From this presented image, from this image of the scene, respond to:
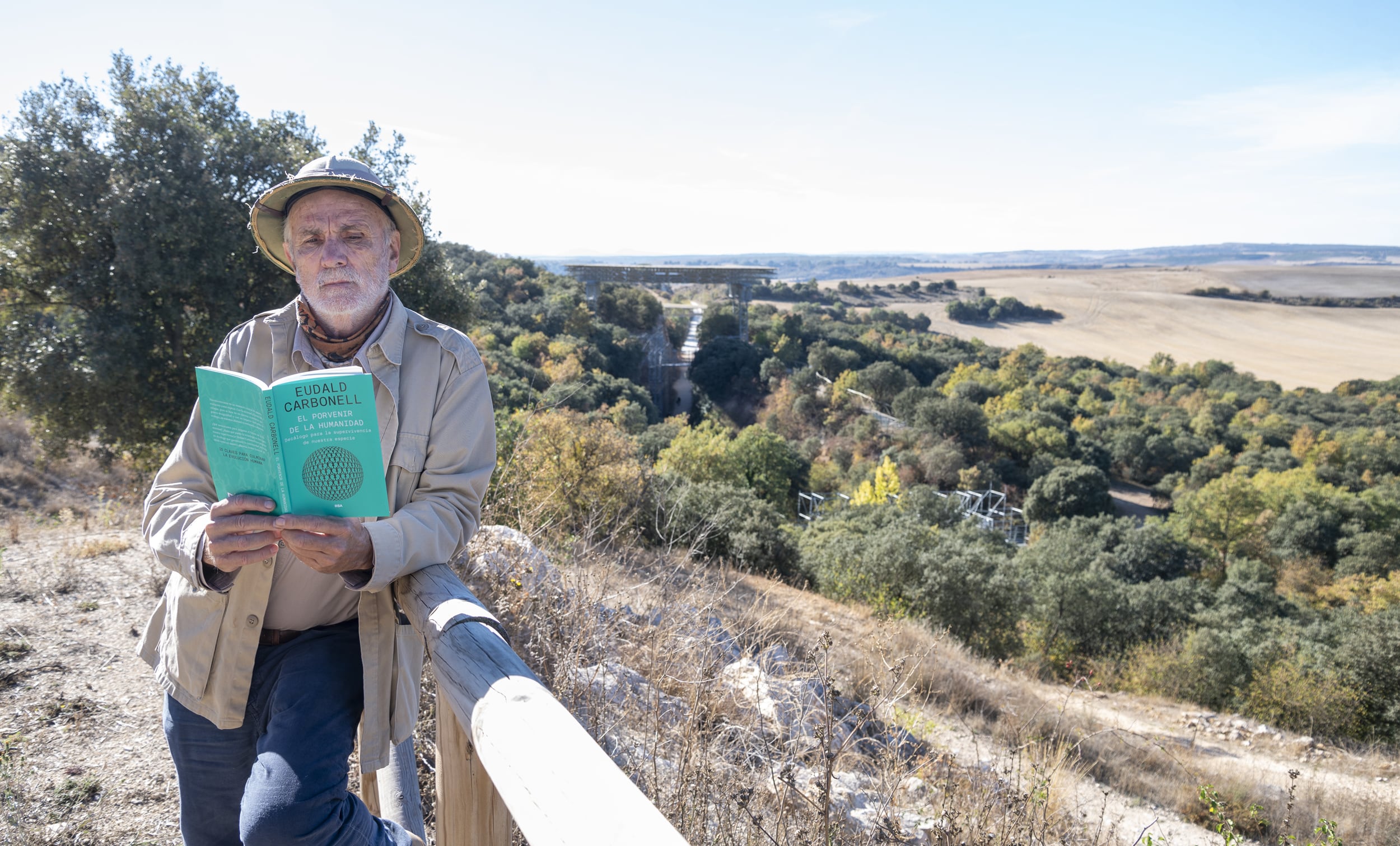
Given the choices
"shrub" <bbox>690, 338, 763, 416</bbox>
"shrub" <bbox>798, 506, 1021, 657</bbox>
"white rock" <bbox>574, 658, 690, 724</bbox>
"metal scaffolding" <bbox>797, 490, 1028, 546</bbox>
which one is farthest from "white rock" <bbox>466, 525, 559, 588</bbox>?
"shrub" <bbox>690, 338, 763, 416</bbox>

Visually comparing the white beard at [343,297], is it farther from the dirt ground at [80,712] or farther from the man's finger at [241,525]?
the dirt ground at [80,712]

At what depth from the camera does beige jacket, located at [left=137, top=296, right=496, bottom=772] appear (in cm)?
188

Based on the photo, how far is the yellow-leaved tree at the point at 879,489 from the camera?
23844 mm

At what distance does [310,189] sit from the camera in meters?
2.14

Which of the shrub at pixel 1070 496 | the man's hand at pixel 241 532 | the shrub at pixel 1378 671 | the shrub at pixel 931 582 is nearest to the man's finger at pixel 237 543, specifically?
the man's hand at pixel 241 532

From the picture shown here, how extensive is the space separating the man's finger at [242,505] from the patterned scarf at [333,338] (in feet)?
1.95

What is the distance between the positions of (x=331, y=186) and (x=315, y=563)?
1116mm

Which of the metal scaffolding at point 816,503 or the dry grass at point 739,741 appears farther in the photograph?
the metal scaffolding at point 816,503

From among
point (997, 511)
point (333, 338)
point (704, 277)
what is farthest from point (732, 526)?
point (704, 277)

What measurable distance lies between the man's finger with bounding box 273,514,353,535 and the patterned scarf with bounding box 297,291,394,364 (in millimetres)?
654

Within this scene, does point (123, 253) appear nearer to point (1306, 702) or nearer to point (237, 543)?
point (237, 543)

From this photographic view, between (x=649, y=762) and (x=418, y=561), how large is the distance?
6.83 ft

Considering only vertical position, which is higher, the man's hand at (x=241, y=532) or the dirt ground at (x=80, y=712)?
the man's hand at (x=241, y=532)

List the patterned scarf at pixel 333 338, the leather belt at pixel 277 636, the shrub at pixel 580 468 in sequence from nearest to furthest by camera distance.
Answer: the leather belt at pixel 277 636
the patterned scarf at pixel 333 338
the shrub at pixel 580 468
